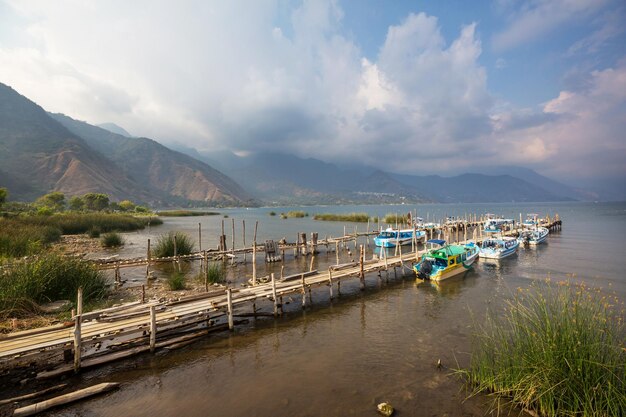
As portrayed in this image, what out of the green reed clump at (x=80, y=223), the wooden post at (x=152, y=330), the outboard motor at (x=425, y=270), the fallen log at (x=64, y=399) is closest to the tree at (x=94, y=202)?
the green reed clump at (x=80, y=223)

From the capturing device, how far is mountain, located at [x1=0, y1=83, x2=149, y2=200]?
140625mm

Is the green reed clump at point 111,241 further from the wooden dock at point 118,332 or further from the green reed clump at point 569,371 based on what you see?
the green reed clump at point 569,371

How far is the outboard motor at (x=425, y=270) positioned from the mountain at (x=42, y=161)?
165 meters

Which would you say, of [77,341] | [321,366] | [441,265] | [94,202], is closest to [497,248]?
[441,265]

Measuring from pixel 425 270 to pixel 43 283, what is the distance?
2556cm

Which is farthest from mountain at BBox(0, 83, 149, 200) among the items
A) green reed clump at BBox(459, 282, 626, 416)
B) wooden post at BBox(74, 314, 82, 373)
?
green reed clump at BBox(459, 282, 626, 416)

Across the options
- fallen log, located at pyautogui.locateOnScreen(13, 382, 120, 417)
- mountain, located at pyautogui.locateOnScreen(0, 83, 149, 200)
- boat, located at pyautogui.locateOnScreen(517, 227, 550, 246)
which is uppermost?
mountain, located at pyautogui.locateOnScreen(0, 83, 149, 200)

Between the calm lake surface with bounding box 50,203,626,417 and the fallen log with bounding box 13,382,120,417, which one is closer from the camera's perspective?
the fallen log with bounding box 13,382,120,417

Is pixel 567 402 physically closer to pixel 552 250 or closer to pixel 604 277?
pixel 604 277

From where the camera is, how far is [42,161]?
6063 inches

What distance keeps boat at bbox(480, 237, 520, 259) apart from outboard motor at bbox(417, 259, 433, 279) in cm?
1369

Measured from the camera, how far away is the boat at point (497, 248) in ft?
112

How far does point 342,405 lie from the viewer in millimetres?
Answer: 9227

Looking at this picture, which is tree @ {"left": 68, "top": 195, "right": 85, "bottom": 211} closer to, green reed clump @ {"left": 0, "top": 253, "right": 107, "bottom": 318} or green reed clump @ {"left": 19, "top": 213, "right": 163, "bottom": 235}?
green reed clump @ {"left": 19, "top": 213, "right": 163, "bottom": 235}
